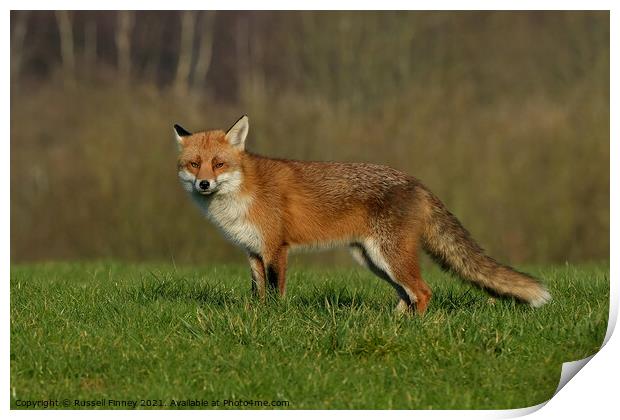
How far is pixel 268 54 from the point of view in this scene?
1045 centimetres

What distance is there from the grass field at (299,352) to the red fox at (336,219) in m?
0.28

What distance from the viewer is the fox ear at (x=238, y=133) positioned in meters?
6.27

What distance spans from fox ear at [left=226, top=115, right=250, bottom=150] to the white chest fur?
0.40 meters

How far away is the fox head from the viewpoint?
242 inches

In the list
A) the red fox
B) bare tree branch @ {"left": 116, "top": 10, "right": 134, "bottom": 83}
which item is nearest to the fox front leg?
the red fox

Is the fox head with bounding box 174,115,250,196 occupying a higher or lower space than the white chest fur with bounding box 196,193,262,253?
higher

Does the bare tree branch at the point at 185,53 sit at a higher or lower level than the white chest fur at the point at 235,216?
higher

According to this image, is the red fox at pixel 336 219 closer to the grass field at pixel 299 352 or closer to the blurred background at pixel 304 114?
the grass field at pixel 299 352

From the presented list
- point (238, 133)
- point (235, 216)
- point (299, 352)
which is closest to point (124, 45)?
point (238, 133)

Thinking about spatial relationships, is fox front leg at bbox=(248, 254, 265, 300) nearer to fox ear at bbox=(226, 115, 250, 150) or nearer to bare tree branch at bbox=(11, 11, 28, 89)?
fox ear at bbox=(226, 115, 250, 150)

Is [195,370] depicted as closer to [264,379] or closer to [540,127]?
[264,379]

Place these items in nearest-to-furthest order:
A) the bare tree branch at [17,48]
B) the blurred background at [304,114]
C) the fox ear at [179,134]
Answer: the fox ear at [179,134] → the bare tree branch at [17,48] → the blurred background at [304,114]

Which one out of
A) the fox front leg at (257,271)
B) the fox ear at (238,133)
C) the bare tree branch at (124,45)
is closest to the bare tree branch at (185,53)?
the bare tree branch at (124,45)

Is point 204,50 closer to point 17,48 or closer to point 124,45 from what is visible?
Answer: point 124,45
